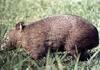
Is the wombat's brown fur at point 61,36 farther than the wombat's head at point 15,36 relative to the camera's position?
No

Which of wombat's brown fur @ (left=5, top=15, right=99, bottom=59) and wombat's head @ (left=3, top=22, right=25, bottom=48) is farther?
wombat's head @ (left=3, top=22, right=25, bottom=48)

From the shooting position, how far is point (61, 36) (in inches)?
260

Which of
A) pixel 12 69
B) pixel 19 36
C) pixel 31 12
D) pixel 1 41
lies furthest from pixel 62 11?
pixel 12 69

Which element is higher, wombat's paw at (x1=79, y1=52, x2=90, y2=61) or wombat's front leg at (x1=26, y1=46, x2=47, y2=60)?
wombat's front leg at (x1=26, y1=46, x2=47, y2=60)

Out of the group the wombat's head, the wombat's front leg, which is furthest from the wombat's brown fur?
the wombat's head

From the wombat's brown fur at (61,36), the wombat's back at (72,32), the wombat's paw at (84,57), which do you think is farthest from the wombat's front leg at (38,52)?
the wombat's paw at (84,57)

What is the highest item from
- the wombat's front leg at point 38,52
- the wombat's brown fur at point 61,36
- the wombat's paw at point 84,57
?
the wombat's brown fur at point 61,36

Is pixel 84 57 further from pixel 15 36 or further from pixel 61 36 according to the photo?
pixel 15 36

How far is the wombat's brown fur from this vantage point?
21.6ft

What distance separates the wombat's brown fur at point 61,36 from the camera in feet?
21.6

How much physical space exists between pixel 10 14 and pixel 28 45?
1.90 meters

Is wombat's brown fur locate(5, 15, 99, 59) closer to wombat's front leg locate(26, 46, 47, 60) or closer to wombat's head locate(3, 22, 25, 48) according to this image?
wombat's front leg locate(26, 46, 47, 60)

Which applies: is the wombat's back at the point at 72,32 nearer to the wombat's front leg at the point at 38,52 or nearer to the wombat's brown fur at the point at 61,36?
the wombat's brown fur at the point at 61,36

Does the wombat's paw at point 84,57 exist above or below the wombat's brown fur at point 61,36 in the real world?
below
